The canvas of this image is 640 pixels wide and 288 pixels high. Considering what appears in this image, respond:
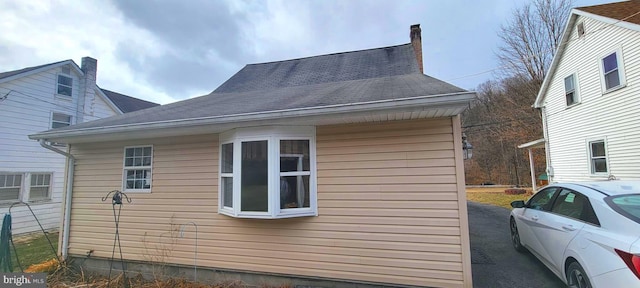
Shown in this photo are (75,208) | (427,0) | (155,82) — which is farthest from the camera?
(155,82)

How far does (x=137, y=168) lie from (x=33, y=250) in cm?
468

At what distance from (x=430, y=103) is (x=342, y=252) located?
241 cm

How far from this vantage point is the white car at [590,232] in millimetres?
2453

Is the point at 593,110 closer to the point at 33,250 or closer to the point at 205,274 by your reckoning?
the point at 205,274

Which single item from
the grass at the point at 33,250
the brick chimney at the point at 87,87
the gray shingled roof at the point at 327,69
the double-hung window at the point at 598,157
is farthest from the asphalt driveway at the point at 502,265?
the brick chimney at the point at 87,87

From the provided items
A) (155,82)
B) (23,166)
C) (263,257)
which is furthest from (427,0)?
(23,166)

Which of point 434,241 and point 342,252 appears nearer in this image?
point 434,241

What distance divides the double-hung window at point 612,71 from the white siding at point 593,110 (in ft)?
0.46

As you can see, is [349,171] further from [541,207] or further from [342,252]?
[541,207]

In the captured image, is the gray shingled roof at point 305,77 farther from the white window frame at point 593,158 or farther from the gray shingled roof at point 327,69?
the white window frame at point 593,158

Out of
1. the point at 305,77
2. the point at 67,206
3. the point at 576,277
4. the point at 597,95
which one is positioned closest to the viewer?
the point at 576,277

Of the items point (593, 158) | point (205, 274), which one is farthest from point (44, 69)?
point (593, 158)

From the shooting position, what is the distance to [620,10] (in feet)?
29.1

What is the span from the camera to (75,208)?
568 cm
